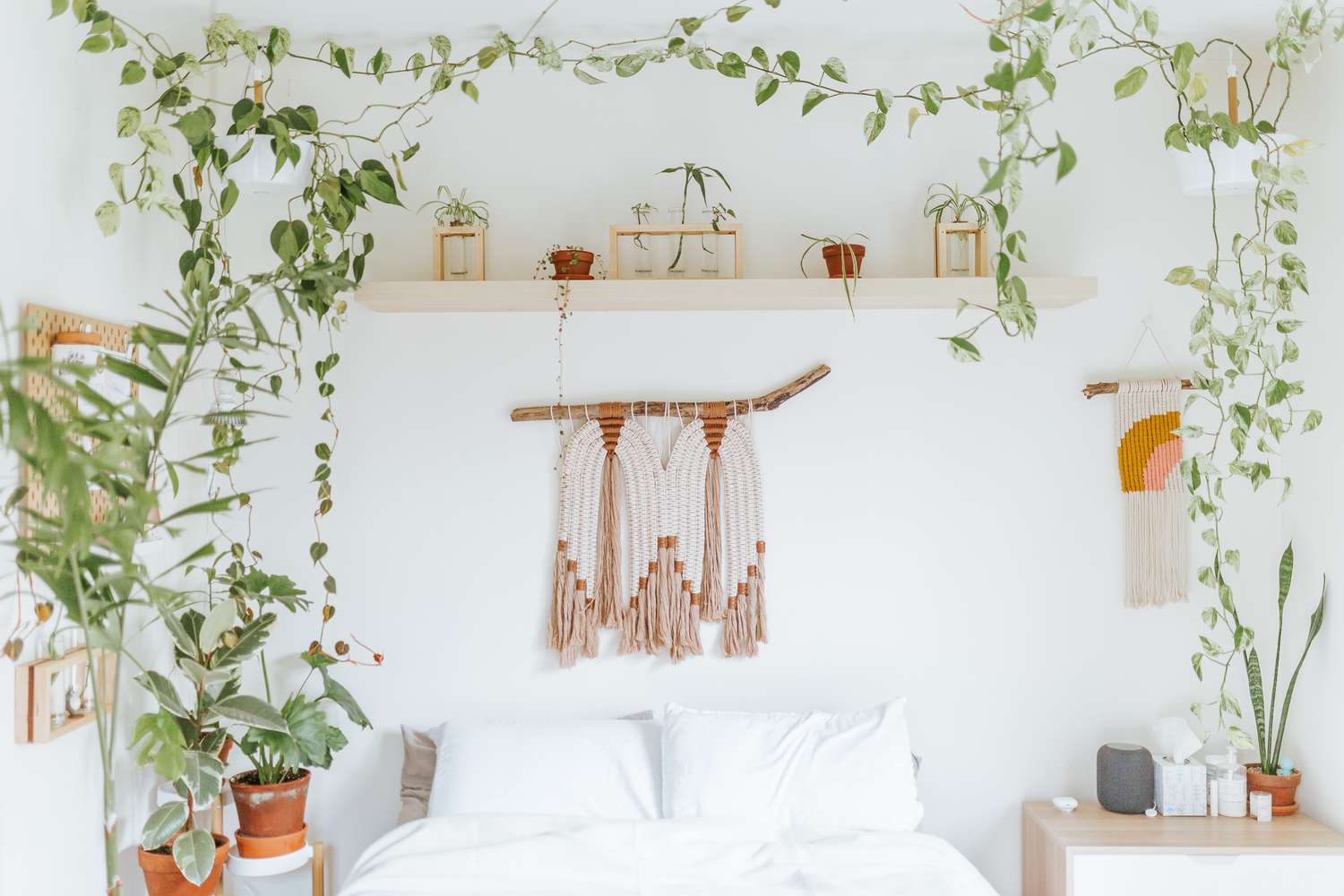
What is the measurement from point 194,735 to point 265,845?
366 millimetres

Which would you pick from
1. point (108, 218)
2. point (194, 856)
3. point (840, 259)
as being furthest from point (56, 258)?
point (840, 259)

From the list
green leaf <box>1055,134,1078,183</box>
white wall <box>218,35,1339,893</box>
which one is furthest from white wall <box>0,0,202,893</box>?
green leaf <box>1055,134,1078,183</box>

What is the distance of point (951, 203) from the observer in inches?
113

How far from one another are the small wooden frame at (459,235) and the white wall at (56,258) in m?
0.72

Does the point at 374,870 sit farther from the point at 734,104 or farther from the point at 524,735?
the point at 734,104

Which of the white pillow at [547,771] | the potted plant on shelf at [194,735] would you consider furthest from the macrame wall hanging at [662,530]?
the potted plant on shelf at [194,735]

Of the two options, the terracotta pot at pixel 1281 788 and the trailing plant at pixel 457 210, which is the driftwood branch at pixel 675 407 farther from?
the terracotta pot at pixel 1281 788

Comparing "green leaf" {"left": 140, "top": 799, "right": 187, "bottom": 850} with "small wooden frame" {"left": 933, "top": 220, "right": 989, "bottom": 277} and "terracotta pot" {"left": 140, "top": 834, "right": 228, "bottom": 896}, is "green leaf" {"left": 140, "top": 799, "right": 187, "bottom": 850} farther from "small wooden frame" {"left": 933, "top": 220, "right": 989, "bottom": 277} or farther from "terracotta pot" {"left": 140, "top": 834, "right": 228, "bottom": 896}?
"small wooden frame" {"left": 933, "top": 220, "right": 989, "bottom": 277}

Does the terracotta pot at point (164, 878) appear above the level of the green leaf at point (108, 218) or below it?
below

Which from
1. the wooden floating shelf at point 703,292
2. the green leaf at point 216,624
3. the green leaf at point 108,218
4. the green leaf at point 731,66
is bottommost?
the green leaf at point 216,624

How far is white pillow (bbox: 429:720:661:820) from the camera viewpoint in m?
2.53

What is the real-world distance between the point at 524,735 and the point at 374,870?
1.76 feet

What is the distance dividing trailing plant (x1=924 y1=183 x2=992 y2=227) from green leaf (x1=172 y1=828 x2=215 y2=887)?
7.64ft

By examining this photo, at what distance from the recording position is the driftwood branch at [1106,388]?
2.86 m
